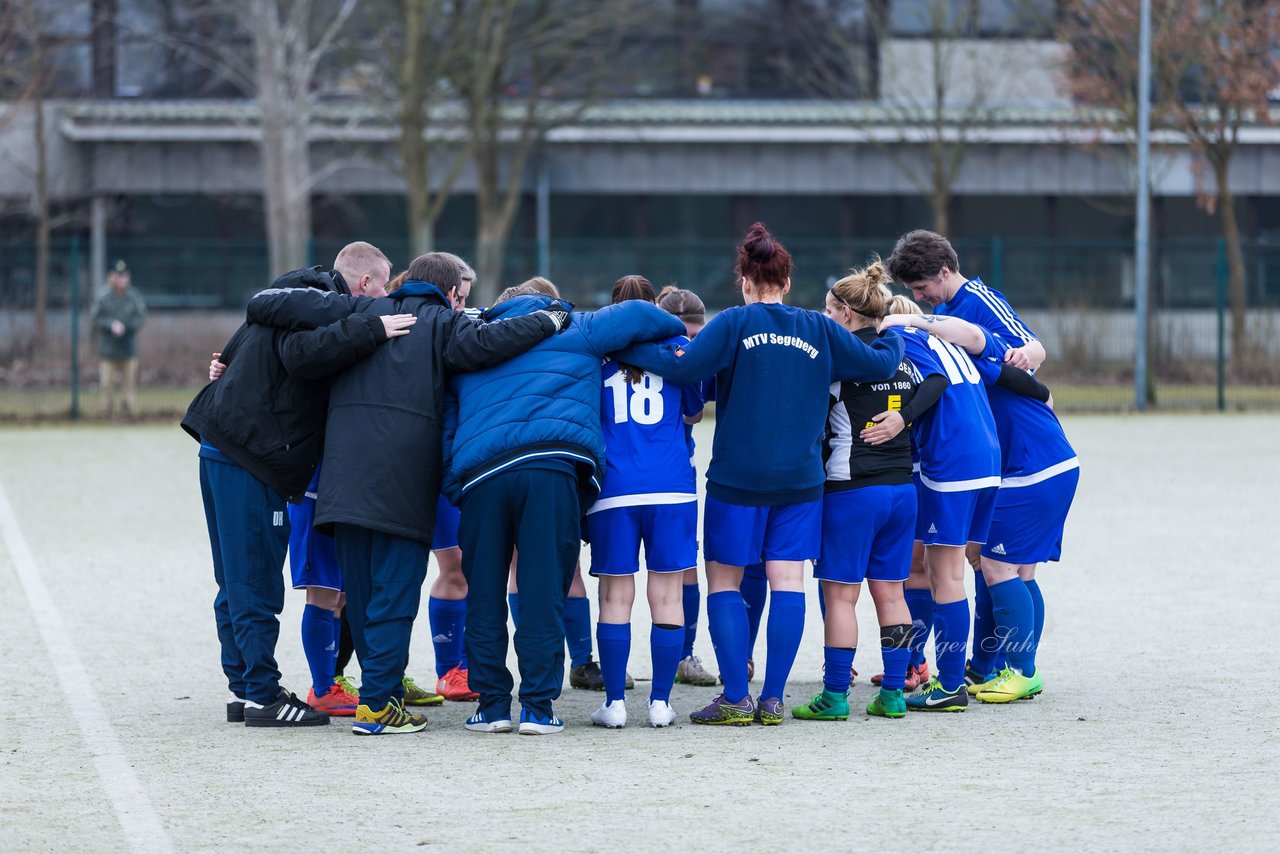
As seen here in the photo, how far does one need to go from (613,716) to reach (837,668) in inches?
33.8

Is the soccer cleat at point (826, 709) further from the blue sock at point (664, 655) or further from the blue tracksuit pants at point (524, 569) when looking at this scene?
the blue tracksuit pants at point (524, 569)

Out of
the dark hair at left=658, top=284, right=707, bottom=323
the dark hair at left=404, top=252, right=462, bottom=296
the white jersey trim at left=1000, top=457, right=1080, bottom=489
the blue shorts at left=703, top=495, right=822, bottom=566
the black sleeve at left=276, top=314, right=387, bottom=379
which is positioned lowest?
the blue shorts at left=703, top=495, right=822, bottom=566

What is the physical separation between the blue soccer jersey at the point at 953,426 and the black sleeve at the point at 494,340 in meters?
1.43

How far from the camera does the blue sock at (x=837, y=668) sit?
6.56 metres

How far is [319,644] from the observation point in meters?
6.83

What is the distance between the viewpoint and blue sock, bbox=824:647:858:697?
656 centimetres

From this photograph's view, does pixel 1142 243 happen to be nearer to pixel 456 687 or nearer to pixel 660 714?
pixel 456 687

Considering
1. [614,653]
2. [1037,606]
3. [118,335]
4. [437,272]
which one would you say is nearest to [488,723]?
[614,653]

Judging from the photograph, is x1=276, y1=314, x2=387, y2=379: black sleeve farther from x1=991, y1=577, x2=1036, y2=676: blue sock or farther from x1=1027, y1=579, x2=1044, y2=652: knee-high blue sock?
x1=1027, y1=579, x2=1044, y2=652: knee-high blue sock

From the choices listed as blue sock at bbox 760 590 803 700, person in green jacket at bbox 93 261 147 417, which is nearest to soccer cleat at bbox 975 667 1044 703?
blue sock at bbox 760 590 803 700

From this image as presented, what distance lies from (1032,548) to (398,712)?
255cm

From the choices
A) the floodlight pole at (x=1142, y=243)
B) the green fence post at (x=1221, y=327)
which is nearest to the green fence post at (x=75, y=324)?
the floodlight pole at (x=1142, y=243)

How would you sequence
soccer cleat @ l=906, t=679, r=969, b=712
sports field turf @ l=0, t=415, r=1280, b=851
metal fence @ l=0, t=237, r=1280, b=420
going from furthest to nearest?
metal fence @ l=0, t=237, r=1280, b=420
soccer cleat @ l=906, t=679, r=969, b=712
sports field turf @ l=0, t=415, r=1280, b=851

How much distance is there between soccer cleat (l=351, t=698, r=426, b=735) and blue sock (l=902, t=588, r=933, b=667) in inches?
82.4
